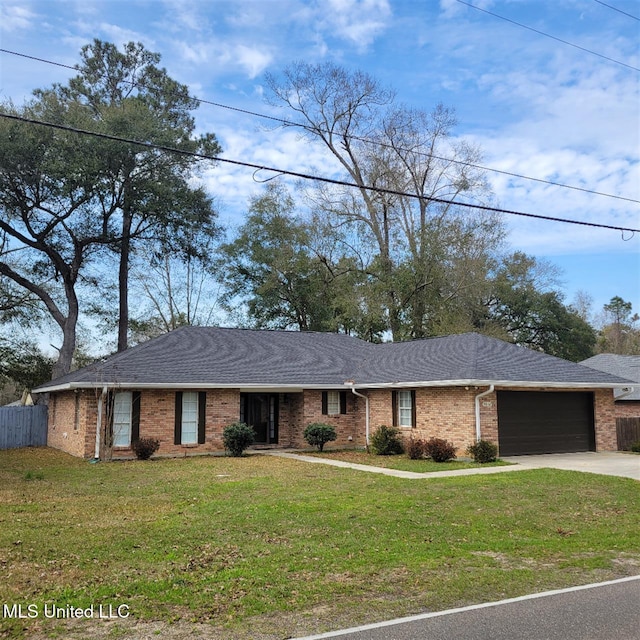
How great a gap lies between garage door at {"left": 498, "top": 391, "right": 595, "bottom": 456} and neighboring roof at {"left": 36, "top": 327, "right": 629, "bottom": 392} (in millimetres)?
784

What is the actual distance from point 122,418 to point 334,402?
7900mm

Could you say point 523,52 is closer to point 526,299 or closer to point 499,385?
point 499,385

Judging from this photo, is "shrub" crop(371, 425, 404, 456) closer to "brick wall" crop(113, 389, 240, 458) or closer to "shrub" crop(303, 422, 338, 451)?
"shrub" crop(303, 422, 338, 451)

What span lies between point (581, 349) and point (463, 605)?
1576 inches

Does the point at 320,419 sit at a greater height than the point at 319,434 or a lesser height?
greater

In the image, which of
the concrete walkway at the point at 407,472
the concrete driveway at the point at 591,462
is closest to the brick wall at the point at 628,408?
the concrete driveway at the point at 591,462

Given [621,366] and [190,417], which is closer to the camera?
[190,417]

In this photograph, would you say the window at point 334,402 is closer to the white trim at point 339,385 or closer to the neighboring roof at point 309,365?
the neighboring roof at point 309,365

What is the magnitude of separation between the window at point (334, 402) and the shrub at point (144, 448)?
6.79 meters

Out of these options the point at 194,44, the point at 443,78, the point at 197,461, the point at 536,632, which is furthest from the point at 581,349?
the point at 536,632

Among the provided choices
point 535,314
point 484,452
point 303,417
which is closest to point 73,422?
point 303,417

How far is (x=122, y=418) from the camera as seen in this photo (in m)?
19.0

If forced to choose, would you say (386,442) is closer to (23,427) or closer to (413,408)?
(413,408)

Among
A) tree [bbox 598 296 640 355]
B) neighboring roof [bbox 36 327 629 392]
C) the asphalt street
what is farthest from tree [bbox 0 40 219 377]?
tree [bbox 598 296 640 355]
